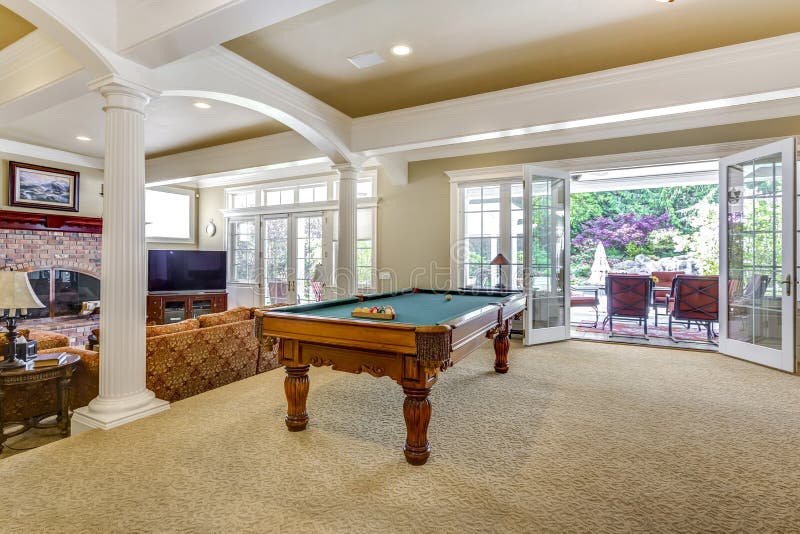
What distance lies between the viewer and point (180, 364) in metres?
3.22

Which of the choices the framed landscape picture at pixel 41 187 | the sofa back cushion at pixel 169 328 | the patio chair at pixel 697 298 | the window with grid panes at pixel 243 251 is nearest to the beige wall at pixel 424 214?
the patio chair at pixel 697 298

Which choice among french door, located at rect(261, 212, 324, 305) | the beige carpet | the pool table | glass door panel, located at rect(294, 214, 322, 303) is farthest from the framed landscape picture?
the pool table

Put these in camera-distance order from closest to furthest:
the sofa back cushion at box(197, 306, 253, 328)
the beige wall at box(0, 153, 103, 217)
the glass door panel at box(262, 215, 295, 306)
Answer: the sofa back cushion at box(197, 306, 253, 328) → the beige wall at box(0, 153, 103, 217) → the glass door panel at box(262, 215, 295, 306)

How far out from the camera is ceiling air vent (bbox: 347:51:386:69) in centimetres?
340

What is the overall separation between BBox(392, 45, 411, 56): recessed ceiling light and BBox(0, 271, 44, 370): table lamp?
127 inches

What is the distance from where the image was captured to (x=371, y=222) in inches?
262

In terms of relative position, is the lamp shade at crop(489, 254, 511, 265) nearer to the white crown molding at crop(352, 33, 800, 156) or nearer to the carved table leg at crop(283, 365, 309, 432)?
the white crown molding at crop(352, 33, 800, 156)

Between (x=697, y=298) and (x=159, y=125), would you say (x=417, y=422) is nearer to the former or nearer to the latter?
(x=697, y=298)

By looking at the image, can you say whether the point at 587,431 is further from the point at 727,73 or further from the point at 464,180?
the point at 464,180

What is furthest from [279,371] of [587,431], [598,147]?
[598,147]

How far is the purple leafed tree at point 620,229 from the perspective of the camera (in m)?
11.1

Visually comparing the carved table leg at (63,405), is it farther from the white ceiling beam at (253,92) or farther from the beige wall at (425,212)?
the beige wall at (425,212)

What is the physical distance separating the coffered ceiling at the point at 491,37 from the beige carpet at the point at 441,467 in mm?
2899

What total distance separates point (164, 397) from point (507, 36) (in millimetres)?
3935
